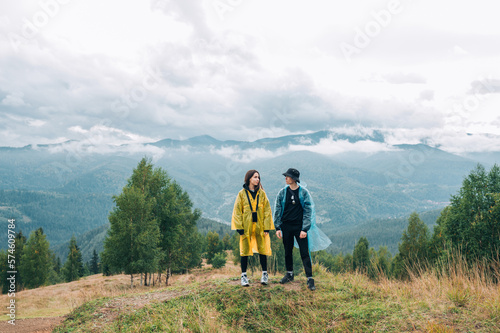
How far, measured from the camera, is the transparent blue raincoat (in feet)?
23.4

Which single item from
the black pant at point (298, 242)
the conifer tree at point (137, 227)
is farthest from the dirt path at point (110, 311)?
the conifer tree at point (137, 227)

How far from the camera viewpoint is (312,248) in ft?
23.7

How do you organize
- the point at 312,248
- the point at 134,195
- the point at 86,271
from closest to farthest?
the point at 312,248
the point at 134,195
the point at 86,271

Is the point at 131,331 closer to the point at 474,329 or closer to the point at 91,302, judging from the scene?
the point at 91,302

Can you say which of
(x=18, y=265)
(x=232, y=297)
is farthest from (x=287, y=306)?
(x=18, y=265)

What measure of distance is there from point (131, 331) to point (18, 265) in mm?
44645

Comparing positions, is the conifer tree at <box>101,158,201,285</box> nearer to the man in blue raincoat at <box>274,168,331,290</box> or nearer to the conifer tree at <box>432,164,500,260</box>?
the man in blue raincoat at <box>274,168,331,290</box>

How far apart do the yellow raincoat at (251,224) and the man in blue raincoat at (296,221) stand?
1.08 ft

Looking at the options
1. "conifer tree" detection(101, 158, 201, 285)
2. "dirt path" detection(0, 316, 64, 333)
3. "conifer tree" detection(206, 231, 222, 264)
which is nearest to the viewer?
"dirt path" detection(0, 316, 64, 333)

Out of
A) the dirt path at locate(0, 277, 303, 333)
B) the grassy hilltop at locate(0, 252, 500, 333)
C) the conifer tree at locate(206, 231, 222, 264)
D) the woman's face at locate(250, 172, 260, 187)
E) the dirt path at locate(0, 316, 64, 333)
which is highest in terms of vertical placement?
the woman's face at locate(250, 172, 260, 187)

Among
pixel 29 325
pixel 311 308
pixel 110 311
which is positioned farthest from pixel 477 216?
pixel 29 325

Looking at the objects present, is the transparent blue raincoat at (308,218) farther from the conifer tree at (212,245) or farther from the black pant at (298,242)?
the conifer tree at (212,245)

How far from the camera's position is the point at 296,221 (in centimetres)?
722

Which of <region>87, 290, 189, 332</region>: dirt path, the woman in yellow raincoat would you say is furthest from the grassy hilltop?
the woman in yellow raincoat
